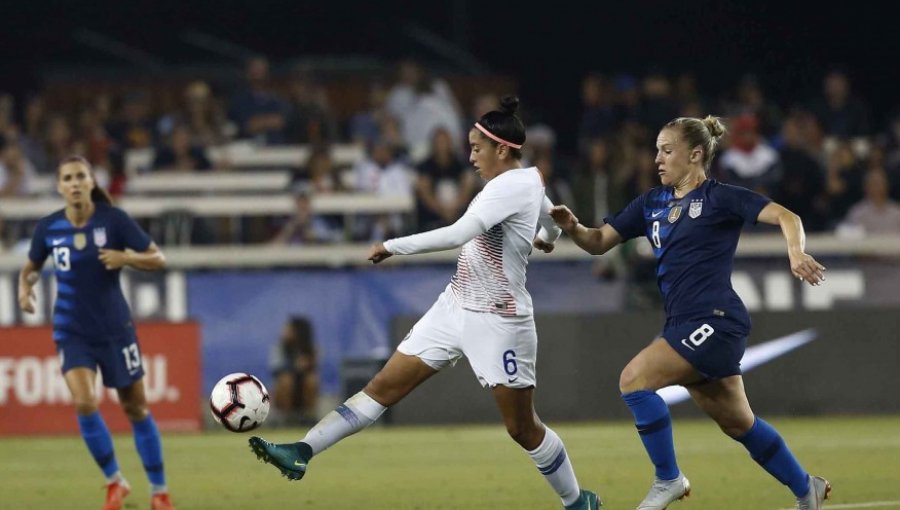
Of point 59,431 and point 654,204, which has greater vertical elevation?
point 654,204

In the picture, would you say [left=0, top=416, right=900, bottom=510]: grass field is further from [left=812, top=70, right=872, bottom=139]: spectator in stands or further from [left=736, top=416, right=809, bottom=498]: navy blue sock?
[left=812, top=70, right=872, bottom=139]: spectator in stands

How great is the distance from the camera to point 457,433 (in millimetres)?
16031

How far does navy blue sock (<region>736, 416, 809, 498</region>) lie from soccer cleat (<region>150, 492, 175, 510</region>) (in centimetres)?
361

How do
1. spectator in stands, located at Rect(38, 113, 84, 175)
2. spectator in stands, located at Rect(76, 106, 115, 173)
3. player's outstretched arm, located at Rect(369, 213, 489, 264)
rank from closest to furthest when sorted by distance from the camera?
player's outstretched arm, located at Rect(369, 213, 489, 264)
spectator in stands, located at Rect(76, 106, 115, 173)
spectator in stands, located at Rect(38, 113, 84, 175)

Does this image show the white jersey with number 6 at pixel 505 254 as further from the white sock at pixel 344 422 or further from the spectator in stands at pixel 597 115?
the spectator in stands at pixel 597 115

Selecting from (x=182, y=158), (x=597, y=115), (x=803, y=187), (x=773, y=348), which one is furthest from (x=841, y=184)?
(x=182, y=158)

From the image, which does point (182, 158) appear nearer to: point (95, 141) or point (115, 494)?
point (95, 141)

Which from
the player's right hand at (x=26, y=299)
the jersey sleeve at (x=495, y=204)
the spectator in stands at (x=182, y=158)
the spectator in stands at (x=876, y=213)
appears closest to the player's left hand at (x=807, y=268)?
the jersey sleeve at (x=495, y=204)

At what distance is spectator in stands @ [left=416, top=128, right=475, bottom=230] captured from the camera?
1836 cm

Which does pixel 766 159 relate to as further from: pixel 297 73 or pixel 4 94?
pixel 4 94

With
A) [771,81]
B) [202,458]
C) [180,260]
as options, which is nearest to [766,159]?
[771,81]

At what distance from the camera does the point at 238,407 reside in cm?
913

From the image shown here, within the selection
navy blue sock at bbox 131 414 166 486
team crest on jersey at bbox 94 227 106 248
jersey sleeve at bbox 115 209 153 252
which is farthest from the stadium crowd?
navy blue sock at bbox 131 414 166 486

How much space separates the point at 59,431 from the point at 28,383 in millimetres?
568
